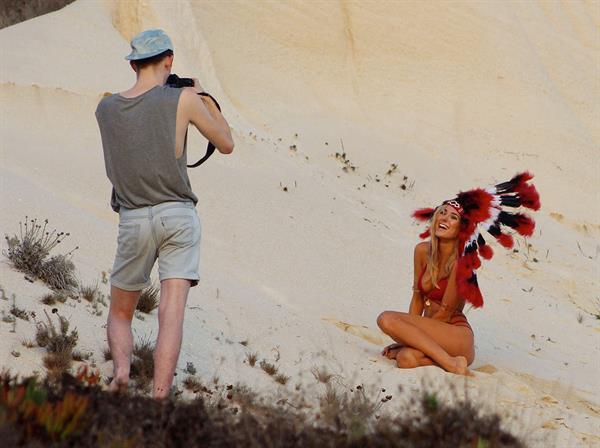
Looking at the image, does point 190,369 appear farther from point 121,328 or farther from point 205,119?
point 205,119

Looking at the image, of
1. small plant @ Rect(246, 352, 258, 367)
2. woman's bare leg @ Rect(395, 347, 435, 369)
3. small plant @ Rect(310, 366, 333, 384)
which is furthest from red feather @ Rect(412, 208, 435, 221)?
small plant @ Rect(246, 352, 258, 367)

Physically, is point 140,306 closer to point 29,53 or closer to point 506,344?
point 506,344

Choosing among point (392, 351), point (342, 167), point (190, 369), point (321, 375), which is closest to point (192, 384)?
point (190, 369)

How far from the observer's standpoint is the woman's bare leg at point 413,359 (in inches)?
283

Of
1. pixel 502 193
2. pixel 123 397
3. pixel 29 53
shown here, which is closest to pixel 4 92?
pixel 29 53

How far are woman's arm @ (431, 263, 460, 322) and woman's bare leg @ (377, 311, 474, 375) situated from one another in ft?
0.47

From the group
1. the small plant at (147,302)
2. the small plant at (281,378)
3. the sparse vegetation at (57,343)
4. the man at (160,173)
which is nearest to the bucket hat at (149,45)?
the man at (160,173)

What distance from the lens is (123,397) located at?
162 inches

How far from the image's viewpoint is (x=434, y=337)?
24.1 feet

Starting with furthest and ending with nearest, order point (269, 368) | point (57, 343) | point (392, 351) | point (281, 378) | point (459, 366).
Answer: point (392, 351) < point (459, 366) < point (269, 368) < point (281, 378) < point (57, 343)

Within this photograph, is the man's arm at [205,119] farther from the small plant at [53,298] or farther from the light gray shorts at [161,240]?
the small plant at [53,298]

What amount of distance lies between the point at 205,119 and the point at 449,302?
3096 mm

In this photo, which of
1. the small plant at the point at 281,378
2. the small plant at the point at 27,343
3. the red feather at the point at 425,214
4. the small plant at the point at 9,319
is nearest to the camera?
the small plant at the point at 27,343

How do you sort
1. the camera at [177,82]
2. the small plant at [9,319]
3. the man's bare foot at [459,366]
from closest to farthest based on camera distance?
the camera at [177,82]
the small plant at [9,319]
the man's bare foot at [459,366]
